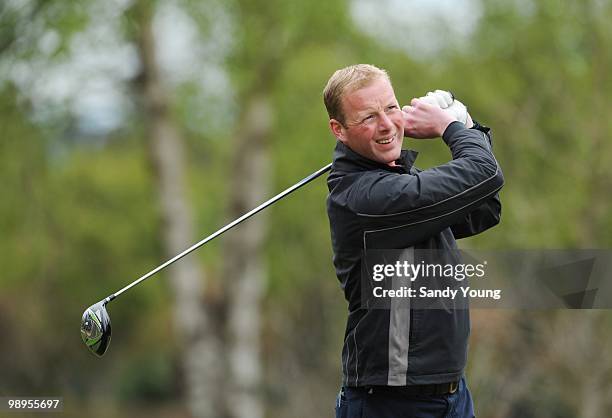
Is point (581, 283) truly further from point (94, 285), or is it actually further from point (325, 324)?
point (94, 285)

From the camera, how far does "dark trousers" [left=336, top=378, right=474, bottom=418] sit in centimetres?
351

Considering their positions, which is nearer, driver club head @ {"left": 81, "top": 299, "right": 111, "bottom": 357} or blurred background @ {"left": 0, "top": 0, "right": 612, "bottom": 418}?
driver club head @ {"left": 81, "top": 299, "right": 111, "bottom": 357}

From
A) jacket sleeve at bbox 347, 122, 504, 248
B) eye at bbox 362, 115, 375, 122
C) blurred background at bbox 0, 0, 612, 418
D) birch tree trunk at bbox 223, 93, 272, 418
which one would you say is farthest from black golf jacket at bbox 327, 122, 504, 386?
birch tree trunk at bbox 223, 93, 272, 418

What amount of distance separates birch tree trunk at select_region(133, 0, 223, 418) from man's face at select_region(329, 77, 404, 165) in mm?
13697

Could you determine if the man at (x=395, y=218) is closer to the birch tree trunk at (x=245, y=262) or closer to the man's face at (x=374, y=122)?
the man's face at (x=374, y=122)

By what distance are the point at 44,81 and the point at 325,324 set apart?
5.92 m

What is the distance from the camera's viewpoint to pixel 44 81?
16.0 meters

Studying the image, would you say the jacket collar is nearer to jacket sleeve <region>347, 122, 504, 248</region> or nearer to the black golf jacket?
the black golf jacket

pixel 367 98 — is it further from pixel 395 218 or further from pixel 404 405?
pixel 404 405

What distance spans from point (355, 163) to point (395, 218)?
0.97 ft

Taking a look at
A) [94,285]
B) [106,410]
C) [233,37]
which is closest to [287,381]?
[233,37]

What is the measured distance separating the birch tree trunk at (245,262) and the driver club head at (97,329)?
1434cm

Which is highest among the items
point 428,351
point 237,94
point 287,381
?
point 237,94

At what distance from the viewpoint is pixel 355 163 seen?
143 inches
